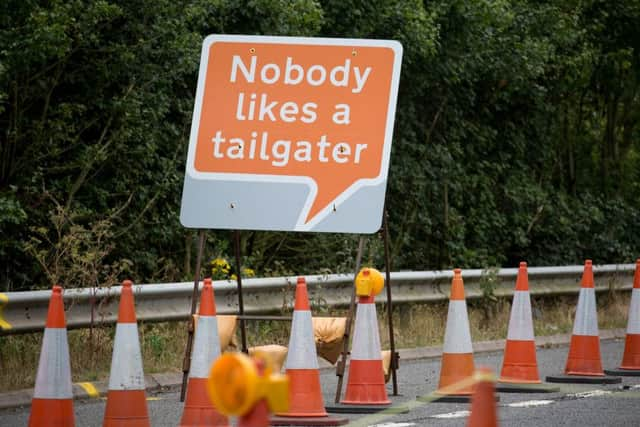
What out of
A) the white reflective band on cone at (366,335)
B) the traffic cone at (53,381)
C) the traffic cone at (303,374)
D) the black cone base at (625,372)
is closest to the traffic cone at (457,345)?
the white reflective band on cone at (366,335)

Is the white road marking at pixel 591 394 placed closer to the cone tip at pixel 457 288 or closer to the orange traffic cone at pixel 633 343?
the cone tip at pixel 457 288

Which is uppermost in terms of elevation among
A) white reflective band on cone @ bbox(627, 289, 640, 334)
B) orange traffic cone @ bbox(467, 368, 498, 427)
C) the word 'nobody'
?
the word 'nobody'

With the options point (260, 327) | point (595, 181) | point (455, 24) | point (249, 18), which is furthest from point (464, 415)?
point (595, 181)

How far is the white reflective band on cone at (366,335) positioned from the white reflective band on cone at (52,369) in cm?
245

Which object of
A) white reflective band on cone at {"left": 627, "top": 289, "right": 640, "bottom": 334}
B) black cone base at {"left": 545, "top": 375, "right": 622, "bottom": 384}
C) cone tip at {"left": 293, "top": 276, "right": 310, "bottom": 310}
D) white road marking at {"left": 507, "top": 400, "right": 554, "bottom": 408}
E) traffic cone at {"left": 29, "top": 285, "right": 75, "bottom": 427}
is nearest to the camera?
traffic cone at {"left": 29, "top": 285, "right": 75, "bottom": 427}

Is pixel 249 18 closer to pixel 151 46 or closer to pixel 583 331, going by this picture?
pixel 151 46

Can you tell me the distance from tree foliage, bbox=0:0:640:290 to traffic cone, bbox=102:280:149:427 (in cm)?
362

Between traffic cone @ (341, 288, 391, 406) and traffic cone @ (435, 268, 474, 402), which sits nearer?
traffic cone @ (341, 288, 391, 406)

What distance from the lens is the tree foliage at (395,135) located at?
14500mm

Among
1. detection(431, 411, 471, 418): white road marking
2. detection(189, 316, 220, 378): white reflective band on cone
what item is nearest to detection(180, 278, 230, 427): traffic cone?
detection(189, 316, 220, 378): white reflective band on cone

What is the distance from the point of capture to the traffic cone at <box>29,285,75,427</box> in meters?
6.85

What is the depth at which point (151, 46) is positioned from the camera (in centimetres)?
1528

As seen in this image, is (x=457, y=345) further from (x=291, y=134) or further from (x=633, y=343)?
(x=633, y=343)

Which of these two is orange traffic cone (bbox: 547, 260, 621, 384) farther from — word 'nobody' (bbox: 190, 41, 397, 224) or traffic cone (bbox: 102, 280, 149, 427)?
traffic cone (bbox: 102, 280, 149, 427)
